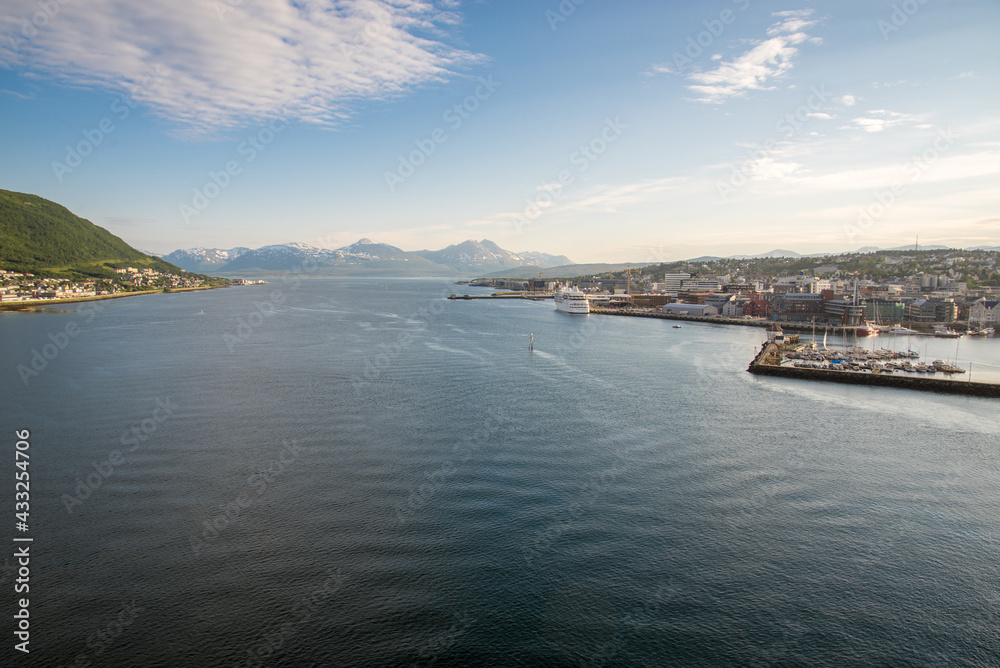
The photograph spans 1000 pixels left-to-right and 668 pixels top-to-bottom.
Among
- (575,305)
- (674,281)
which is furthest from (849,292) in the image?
(674,281)

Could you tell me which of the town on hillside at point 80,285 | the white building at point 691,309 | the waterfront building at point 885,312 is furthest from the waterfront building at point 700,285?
the town on hillside at point 80,285

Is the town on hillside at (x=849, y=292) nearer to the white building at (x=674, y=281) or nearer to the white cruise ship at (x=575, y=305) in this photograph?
the white building at (x=674, y=281)

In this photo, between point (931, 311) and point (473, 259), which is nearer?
point (931, 311)

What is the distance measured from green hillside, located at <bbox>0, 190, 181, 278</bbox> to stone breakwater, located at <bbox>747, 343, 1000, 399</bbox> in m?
46.8

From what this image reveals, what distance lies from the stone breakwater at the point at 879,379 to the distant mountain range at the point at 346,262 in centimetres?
11891

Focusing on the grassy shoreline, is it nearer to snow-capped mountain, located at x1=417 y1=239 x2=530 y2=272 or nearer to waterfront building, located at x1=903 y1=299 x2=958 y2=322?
waterfront building, located at x1=903 y1=299 x2=958 y2=322

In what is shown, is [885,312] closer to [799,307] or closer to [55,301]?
[799,307]

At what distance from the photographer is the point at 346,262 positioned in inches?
6344

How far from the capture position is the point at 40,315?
80.4ft

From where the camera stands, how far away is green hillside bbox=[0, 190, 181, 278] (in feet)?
130

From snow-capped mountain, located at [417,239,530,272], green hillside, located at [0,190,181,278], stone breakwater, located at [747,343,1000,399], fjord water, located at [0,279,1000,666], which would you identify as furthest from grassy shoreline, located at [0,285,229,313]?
snow-capped mountain, located at [417,239,530,272]

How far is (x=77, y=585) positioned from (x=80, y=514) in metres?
1.43

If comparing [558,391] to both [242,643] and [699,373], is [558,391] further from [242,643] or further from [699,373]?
[242,643]

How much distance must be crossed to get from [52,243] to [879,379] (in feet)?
192
